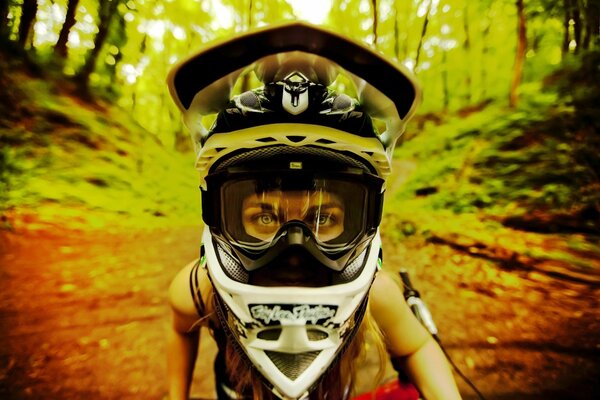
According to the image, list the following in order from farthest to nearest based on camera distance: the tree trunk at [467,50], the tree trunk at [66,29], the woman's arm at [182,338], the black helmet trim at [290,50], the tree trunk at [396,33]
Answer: the tree trunk at [396,33] → the tree trunk at [467,50] → the tree trunk at [66,29] → the woman's arm at [182,338] → the black helmet trim at [290,50]

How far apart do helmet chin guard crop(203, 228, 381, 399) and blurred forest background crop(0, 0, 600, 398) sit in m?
0.58

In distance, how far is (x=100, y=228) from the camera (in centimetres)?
324

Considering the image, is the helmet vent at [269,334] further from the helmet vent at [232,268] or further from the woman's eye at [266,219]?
the woman's eye at [266,219]

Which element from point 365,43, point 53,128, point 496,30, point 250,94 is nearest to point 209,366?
point 250,94

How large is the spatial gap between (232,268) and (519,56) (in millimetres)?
5395

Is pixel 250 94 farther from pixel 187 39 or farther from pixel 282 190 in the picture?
pixel 187 39

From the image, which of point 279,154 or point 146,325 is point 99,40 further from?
point 279,154

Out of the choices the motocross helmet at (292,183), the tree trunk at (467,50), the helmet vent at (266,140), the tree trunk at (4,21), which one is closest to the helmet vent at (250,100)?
the motocross helmet at (292,183)

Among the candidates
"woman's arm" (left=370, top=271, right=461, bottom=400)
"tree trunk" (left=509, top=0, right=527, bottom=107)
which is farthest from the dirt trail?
"tree trunk" (left=509, top=0, right=527, bottom=107)

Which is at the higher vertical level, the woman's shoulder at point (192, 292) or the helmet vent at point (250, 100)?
the helmet vent at point (250, 100)

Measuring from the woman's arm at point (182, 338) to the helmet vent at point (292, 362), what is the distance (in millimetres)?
465

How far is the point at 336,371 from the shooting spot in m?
1.06

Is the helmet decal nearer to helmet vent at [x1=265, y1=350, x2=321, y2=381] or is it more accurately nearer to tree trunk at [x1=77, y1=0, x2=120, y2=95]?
helmet vent at [x1=265, y1=350, x2=321, y2=381]

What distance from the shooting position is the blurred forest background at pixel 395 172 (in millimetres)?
2314
